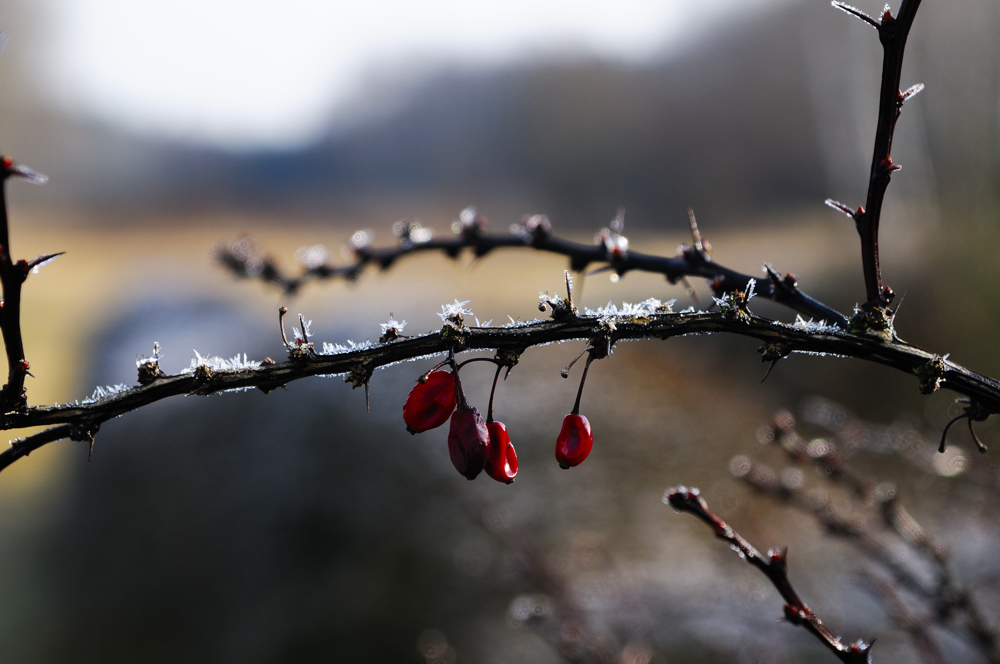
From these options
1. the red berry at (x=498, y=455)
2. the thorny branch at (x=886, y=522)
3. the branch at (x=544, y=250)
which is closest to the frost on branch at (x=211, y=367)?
the red berry at (x=498, y=455)

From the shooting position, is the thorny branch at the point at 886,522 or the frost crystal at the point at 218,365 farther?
the thorny branch at the point at 886,522

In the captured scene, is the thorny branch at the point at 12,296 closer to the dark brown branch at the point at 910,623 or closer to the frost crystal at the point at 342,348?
the frost crystal at the point at 342,348

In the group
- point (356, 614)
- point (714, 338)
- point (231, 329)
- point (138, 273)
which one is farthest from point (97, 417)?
point (138, 273)

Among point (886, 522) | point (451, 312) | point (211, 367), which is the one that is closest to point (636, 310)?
point (451, 312)

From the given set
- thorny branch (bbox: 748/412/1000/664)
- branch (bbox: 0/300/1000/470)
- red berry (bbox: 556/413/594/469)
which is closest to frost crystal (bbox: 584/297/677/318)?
branch (bbox: 0/300/1000/470)

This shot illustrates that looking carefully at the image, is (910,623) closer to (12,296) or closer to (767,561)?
(767,561)

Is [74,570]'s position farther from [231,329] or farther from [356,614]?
[231,329]
